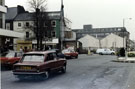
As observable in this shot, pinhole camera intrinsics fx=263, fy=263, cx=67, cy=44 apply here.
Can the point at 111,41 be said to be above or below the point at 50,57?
above

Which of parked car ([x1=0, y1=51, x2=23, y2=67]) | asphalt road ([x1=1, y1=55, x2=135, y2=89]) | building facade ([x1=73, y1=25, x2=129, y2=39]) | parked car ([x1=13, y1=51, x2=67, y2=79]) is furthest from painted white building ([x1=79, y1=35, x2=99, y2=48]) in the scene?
parked car ([x1=13, y1=51, x2=67, y2=79])

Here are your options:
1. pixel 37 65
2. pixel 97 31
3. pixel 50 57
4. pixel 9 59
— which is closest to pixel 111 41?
pixel 97 31

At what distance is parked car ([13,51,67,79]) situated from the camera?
1316 centimetres

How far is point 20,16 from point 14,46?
8.83 m

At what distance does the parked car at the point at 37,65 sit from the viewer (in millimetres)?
13164

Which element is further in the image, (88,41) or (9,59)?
(88,41)

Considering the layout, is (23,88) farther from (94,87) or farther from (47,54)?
(47,54)

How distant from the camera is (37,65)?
13148 millimetres

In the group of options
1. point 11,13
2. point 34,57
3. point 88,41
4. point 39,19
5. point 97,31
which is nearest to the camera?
point 34,57

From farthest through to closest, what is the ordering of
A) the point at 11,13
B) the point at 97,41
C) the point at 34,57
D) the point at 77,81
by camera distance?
the point at 97,41 → the point at 11,13 → the point at 34,57 → the point at 77,81

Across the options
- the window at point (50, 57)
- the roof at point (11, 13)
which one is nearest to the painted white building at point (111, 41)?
the roof at point (11, 13)

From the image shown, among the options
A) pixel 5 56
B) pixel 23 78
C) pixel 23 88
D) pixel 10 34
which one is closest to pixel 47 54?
pixel 23 78

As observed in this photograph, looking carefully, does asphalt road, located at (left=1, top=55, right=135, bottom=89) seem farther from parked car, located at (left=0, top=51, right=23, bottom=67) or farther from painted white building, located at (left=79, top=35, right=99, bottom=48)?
painted white building, located at (left=79, top=35, right=99, bottom=48)

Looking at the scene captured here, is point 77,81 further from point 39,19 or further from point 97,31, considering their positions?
point 97,31
